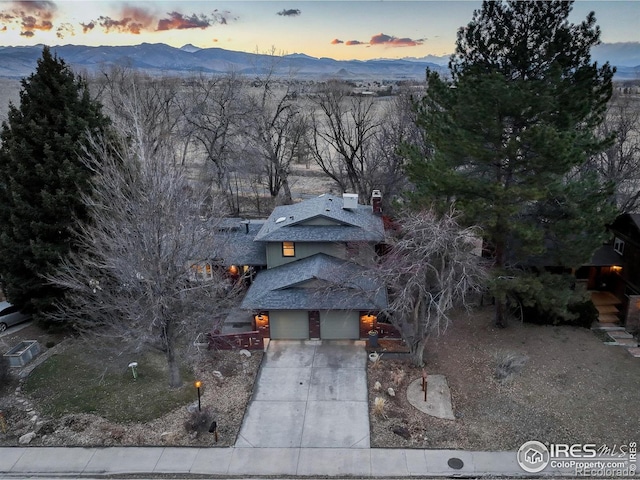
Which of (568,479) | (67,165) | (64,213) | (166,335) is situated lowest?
(568,479)

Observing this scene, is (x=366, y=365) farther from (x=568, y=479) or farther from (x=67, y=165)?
(x=67, y=165)

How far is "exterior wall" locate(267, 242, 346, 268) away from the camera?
911 inches

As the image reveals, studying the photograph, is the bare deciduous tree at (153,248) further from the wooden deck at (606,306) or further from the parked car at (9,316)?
the wooden deck at (606,306)

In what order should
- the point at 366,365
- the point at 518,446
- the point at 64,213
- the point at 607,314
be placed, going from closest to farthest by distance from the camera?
the point at 518,446 → the point at 366,365 → the point at 64,213 → the point at 607,314

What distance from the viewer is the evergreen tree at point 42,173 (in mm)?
20109

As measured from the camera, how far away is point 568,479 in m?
13.5

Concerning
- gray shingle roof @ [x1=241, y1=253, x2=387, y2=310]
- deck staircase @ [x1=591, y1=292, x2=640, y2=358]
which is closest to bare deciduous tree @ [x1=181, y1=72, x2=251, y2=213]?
gray shingle roof @ [x1=241, y1=253, x2=387, y2=310]

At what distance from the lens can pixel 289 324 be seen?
2138 cm

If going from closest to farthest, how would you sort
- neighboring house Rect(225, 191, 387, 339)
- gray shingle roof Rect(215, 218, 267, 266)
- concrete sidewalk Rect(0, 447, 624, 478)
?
concrete sidewalk Rect(0, 447, 624, 478) < neighboring house Rect(225, 191, 387, 339) < gray shingle roof Rect(215, 218, 267, 266)

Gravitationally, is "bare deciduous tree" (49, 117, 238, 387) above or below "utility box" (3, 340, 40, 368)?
above

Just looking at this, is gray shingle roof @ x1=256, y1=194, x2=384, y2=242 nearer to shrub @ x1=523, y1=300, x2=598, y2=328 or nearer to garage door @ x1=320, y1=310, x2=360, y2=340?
garage door @ x1=320, y1=310, x2=360, y2=340

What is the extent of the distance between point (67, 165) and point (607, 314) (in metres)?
25.4

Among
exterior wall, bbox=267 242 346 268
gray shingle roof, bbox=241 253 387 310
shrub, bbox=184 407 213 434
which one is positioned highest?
exterior wall, bbox=267 242 346 268

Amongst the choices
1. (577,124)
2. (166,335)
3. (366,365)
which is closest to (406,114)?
(577,124)
